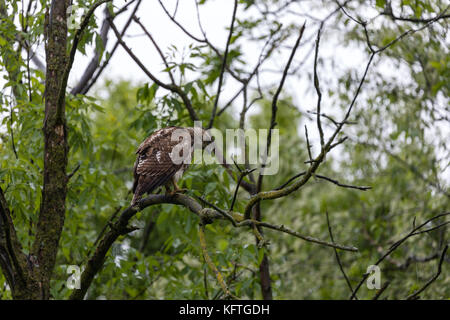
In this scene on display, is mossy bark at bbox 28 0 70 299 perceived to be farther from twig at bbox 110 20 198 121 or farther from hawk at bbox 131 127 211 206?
twig at bbox 110 20 198 121

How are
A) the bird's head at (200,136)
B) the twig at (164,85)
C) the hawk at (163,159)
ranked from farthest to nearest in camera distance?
the twig at (164,85) → the bird's head at (200,136) → the hawk at (163,159)

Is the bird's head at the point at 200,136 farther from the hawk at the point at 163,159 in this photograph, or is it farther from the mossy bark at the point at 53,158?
the mossy bark at the point at 53,158

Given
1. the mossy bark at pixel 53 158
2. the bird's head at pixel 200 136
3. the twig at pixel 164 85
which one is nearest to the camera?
the mossy bark at pixel 53 158

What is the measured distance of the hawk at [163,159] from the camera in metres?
4.48

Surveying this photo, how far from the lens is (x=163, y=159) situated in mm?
4664

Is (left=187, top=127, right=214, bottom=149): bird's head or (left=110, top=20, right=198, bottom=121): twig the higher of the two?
(left=110, top=20, right=198, bottom=121): twig

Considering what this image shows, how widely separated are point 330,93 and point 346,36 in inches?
43.1

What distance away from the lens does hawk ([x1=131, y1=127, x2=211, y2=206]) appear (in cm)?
448

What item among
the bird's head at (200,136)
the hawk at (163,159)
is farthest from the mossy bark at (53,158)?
the bird's head at (200,136)

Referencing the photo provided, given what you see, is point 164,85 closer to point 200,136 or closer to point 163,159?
point 200,136

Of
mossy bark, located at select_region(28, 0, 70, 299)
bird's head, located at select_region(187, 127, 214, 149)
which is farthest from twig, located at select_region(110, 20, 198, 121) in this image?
mossy bark, located at select_region(28, 0, 70, 299)

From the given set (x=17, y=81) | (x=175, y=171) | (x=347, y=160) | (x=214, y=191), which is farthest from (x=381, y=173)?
(x=17, y=81)

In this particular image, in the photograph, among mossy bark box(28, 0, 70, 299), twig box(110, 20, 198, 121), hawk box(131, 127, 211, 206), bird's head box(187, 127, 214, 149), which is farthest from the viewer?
twig box(110, 20, 198, 121)

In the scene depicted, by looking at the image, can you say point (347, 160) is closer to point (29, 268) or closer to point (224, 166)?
point (224, 166)
